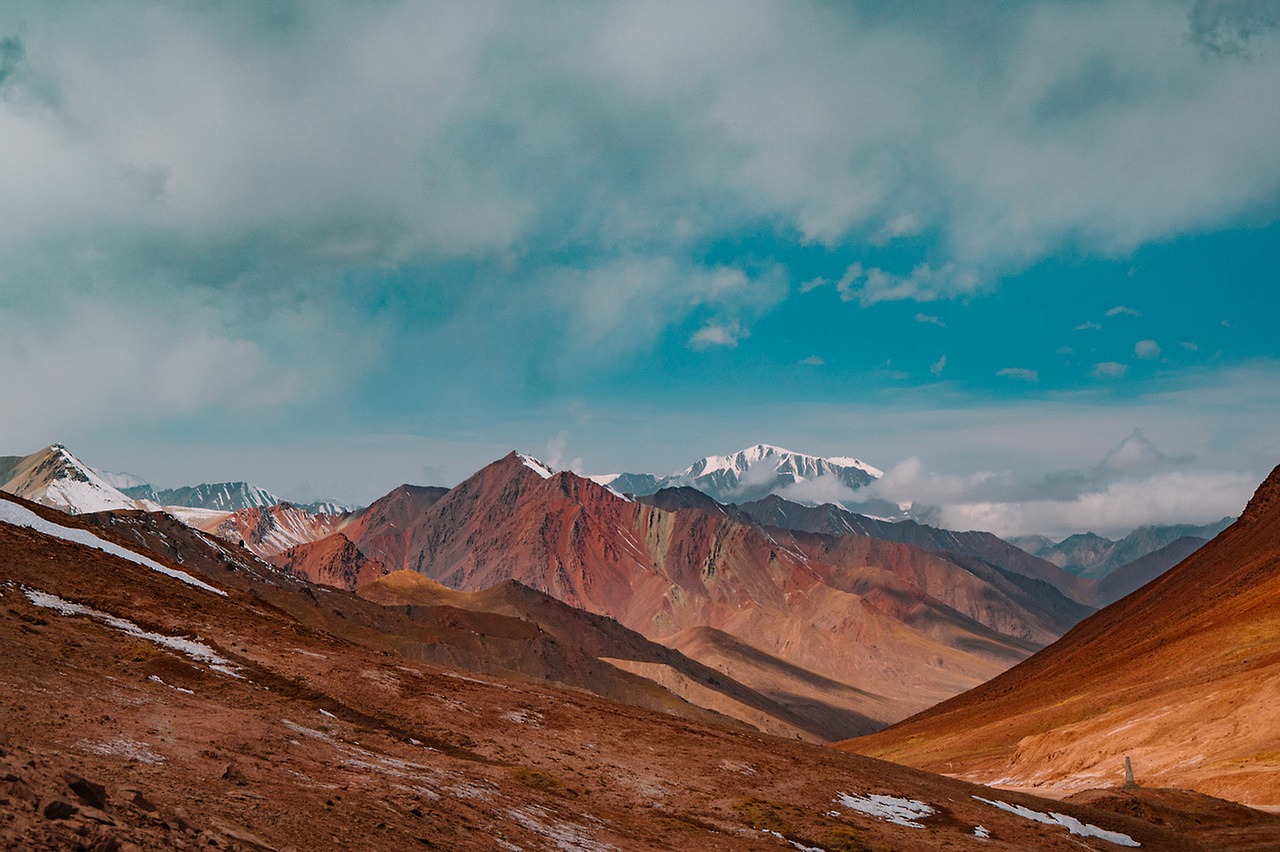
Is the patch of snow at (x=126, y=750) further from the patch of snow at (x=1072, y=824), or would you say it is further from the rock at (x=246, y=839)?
the patch of snow at (x=1072, y=824)

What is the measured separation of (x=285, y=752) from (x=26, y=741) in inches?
284

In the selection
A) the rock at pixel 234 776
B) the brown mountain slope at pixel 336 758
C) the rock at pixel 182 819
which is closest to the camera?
the rock at pixel 182 819

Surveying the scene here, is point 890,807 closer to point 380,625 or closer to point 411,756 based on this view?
point 411,756

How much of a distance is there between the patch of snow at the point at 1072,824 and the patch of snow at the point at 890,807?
5.42 metres

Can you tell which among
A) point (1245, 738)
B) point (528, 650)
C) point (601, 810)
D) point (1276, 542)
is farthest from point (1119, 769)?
point (528, 650)

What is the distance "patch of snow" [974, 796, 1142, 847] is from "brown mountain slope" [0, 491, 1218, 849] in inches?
15.8

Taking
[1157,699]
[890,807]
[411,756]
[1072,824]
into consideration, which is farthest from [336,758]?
[1157,699]

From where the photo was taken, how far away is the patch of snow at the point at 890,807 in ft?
120

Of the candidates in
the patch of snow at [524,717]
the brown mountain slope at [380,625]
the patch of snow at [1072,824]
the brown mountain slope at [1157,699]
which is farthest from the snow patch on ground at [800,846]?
the brown mountain slope at [380,625]

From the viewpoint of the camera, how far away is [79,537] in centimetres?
5769

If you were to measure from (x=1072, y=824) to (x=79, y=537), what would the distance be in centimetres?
6158

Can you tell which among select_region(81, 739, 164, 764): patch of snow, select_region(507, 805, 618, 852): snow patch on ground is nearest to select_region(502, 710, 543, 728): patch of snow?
select_region(507, 805, 618, 852): snow patch on ground

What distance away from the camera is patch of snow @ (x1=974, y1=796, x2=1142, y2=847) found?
38875 millimetres

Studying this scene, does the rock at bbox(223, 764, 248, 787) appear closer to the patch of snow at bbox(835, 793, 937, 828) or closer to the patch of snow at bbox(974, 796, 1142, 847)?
the patch of snow at bbox(835, 793, 937, 828)
